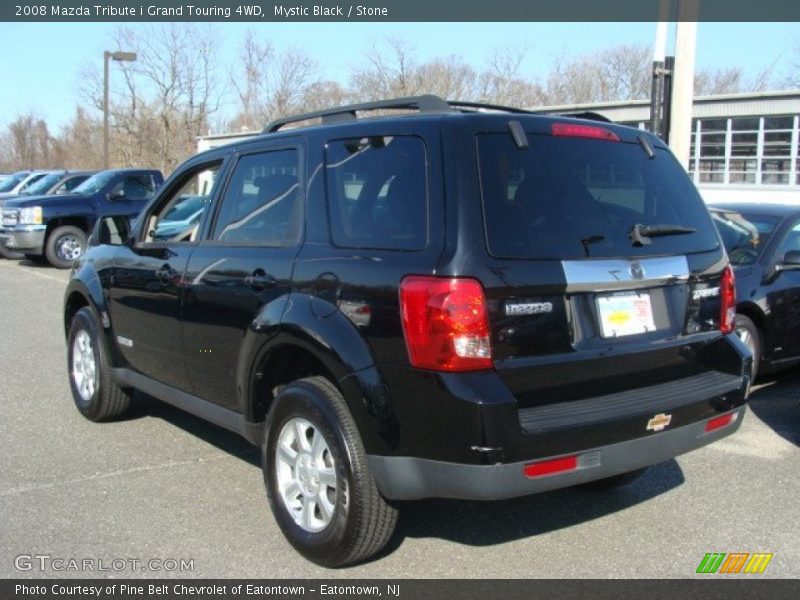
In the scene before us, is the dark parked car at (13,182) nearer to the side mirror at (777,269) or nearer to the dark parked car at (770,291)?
the dark parked car at (770,291)

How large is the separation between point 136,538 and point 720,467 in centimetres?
335

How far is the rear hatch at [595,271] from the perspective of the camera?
10.2 ft

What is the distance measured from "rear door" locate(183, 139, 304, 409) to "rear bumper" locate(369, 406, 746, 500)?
3.41 ft

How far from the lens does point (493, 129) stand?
3.30 metres

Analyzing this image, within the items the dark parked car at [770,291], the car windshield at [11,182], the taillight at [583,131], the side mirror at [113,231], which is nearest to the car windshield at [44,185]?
the car windshield at [11,182]

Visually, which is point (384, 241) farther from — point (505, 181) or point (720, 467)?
point (720, 467)

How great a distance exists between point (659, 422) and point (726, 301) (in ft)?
2.79

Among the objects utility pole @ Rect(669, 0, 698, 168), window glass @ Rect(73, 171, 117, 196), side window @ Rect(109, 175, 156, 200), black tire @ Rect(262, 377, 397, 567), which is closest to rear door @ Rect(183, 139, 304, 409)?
black tire @ Rect(262, 377, 397, 567)

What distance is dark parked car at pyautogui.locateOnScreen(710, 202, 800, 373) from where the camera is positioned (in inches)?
253

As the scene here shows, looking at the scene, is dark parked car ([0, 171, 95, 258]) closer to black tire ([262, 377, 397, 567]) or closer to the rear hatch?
black tire ([262, 377, 397, 567])

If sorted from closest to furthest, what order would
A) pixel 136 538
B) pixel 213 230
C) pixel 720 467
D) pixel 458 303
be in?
1. pixel 458 303
2. pixel 136 538
3. pixel 213 230
4. pixel 720 467

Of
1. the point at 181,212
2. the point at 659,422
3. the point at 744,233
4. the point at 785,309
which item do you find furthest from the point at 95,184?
the point at 659,422

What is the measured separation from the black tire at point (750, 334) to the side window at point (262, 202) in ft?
13.4
